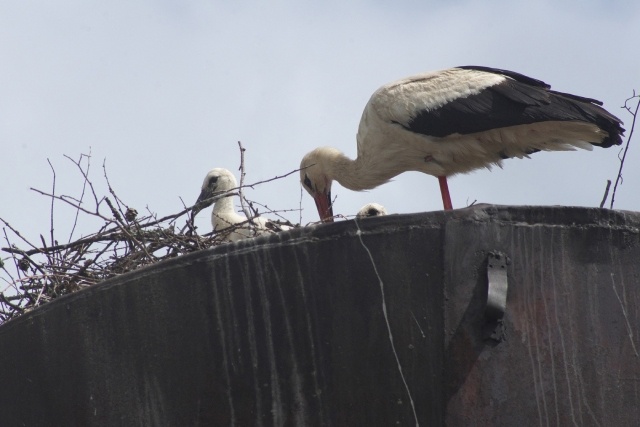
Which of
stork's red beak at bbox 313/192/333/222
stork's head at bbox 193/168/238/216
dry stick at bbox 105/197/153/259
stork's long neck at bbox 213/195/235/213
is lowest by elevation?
dry stick at bbox 105/197/153/259

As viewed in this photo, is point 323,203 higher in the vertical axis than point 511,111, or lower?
lower

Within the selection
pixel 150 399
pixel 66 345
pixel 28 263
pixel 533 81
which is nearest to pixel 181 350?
pixel 150 399

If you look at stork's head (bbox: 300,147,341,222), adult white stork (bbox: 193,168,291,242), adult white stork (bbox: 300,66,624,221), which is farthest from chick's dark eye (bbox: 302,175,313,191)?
adult white stork (bbox: 300,66,624,221)

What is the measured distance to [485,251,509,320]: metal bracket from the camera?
4.95 meters

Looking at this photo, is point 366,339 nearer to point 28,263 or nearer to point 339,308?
point 339,308

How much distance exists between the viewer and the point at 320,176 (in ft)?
35.4

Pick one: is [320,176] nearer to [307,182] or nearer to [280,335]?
[307,182]

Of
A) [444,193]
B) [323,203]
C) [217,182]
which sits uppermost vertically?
[217,182]

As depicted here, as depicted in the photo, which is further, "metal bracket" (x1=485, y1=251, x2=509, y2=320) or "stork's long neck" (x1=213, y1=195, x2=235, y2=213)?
"stork's long neck" (x1=213, y1=195, x2=235, y2=213)

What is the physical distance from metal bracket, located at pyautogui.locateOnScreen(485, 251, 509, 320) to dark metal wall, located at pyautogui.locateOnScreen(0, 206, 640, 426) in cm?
4

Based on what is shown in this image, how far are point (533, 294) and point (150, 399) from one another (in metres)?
1.75

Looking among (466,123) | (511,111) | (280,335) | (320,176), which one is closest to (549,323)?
(280,335)

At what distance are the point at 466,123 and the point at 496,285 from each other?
444 cm

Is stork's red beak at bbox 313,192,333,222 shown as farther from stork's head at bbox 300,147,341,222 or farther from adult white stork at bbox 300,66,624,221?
adult white stork at bbox 300,66,624,221
